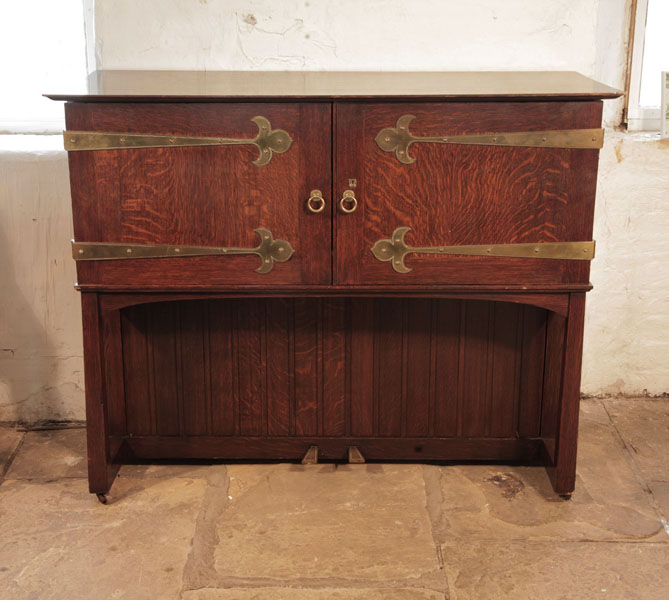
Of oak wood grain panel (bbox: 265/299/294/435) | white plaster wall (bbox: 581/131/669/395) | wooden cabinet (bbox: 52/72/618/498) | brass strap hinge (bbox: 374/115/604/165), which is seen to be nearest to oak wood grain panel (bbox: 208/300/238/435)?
oak wood grain panel (bbox: 265/299/294/435)

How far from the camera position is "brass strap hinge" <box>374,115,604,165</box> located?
231 cm

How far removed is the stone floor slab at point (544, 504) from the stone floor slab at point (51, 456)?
Answer: 1216 mm

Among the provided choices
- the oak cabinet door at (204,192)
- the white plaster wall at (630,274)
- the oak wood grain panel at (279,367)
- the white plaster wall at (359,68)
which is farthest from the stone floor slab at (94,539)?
the white plaster wall at (630,274)

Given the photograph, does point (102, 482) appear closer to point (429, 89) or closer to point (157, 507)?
point (157, 507)

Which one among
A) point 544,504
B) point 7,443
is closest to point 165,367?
point 7,443

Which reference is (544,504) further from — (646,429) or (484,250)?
(484,250)

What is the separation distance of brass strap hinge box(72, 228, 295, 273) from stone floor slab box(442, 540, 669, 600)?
957 millimetres

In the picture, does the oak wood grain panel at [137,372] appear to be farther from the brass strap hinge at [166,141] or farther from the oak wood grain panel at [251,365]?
the brass strap hinge at [166,141]

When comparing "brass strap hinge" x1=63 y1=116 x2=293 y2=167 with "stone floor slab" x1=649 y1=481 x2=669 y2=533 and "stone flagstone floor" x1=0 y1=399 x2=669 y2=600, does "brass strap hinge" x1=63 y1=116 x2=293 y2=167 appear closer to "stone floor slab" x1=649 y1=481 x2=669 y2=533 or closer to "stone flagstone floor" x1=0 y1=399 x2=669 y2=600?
"stone flagstone floor" x1=0 y1=399 x2=669 y2=600

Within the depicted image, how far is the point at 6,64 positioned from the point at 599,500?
2.56 m

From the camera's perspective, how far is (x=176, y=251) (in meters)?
2.39

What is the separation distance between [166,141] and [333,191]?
18.9 inches

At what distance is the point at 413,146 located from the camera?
2.32 m

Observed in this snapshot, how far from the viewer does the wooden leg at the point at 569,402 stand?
8.14 ft
